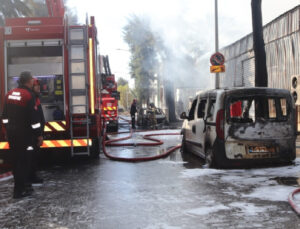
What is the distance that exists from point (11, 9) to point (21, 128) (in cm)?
1578

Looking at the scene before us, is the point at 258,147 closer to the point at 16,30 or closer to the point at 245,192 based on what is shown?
the point at 245,192

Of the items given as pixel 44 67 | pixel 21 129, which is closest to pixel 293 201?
pixel 21 129

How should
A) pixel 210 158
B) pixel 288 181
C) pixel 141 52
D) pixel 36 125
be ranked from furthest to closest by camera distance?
1. pixel 141 52
2. pixel 210 158
3. pixel 288 181
4. pixel 36 125

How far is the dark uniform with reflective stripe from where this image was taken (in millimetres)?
5438

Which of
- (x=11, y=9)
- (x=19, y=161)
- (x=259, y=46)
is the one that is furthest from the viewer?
(x=11, y=9)

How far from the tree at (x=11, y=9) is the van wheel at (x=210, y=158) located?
14953 mm

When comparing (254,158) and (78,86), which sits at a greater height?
(78,86)

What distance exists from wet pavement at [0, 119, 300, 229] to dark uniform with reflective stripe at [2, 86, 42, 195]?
1.27 ft

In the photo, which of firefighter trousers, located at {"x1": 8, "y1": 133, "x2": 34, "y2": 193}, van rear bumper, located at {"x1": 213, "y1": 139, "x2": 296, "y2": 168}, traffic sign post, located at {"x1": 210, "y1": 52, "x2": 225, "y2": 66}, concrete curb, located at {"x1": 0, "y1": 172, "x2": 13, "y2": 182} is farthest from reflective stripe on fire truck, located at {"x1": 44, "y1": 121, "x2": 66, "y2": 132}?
traffic sign post, located at {"x1": 210, "y1": 52, "x2": 225, "y2": 66}

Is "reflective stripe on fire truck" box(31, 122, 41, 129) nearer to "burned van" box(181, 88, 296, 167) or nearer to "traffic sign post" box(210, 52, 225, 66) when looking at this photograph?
"burned van" box(181, 88, 296, 167)

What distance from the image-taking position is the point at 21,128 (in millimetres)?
5508

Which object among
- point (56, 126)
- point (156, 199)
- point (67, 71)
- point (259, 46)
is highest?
point (259, 46)

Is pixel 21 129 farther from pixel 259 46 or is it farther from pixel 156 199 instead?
pixel 259 46

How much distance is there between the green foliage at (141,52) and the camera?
117 feet
